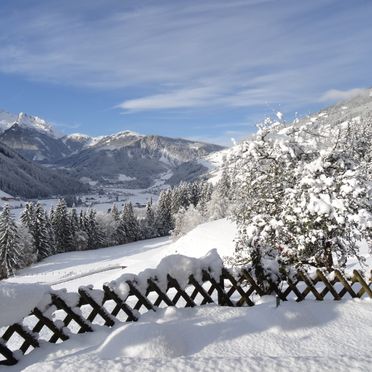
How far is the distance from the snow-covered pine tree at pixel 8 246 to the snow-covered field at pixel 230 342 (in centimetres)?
6831

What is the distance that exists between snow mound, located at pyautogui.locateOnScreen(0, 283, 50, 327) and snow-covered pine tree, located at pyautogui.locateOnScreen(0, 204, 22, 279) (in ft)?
223

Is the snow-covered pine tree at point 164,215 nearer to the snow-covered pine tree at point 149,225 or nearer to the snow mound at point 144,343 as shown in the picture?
the snow-covered pine tree at point 149,225

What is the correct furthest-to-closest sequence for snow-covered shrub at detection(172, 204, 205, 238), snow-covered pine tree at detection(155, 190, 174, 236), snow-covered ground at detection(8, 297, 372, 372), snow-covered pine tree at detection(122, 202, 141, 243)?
snow-covered pine tree at detection(155, 190, 174, 236)
snow-covered pine tree at detection(122, 202, 141, 243)
snow-covered shrub at detection(172, 204, 205, 238)
snow-covered ground at detection(8, 297, 372, 372)

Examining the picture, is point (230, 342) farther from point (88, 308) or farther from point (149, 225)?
point (149, 225)

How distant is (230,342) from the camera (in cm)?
654

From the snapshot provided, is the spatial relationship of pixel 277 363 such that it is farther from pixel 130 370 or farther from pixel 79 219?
pixel 79 219

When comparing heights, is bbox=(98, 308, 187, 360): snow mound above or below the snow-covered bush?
below

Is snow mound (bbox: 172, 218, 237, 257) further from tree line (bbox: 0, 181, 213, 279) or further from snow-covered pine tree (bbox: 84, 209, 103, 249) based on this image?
snow-covered pine tree (bbox: 84, 209, 103, 249)

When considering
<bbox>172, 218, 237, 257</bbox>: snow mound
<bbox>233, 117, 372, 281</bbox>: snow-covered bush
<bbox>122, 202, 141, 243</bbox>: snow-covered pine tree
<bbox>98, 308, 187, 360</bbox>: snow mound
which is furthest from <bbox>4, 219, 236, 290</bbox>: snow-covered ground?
<bbox>98, 308, 187, 360</bbox>: snow mound

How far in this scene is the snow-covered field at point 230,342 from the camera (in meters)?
5.08

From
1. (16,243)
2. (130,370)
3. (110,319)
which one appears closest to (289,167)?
(110,319)

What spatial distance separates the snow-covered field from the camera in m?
5.08

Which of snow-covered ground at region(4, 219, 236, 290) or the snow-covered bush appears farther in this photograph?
snow-covered ground at region(4, 219, 236, 290)

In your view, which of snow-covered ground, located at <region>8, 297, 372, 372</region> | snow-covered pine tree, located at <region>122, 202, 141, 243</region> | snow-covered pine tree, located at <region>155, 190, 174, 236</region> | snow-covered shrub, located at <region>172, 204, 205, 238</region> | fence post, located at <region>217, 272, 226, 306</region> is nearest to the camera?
snow-covered ground, located at <region>8, 297, 372, 372</region>
